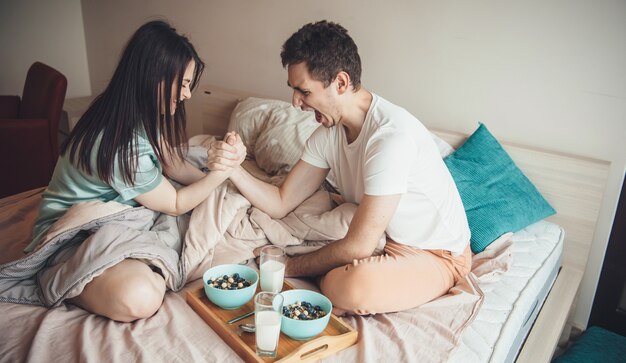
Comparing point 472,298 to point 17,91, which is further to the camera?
point 17,91

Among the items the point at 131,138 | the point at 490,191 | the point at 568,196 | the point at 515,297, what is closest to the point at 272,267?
the point at 131,138

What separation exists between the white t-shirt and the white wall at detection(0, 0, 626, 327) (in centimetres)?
66

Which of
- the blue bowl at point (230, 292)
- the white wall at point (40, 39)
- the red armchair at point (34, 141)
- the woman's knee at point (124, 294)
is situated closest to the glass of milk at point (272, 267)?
the blue bowl at point (230, 292)

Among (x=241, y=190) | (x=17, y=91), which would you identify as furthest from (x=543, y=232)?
(x=17, y=91)

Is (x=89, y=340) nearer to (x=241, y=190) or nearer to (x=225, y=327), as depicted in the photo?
(x=225, y=327)

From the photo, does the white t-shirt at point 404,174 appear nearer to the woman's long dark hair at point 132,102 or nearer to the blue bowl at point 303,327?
the blue bowl at point 303,327

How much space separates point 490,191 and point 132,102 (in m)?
1.34

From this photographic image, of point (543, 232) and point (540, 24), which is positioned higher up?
point (540, 24)

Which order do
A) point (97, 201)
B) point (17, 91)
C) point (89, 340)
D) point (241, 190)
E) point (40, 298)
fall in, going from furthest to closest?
point (17, 91) → point (241, 190) → point (97, 201) → point (40, 298) → point (89, 340)

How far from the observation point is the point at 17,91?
4098mm

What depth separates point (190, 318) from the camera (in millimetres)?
1313

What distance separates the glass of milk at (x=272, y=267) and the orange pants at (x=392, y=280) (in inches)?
6.7

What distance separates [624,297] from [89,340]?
6.55 ft

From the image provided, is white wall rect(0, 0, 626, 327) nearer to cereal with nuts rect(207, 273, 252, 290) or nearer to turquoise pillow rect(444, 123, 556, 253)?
turquoise pillow rect(444, 123, 556, 253)
